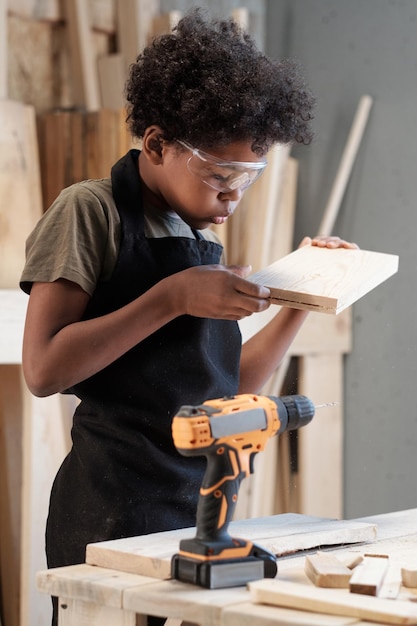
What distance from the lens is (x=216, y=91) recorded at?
5.36 ft

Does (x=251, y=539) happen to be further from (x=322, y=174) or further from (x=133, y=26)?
(x=322, y=174)

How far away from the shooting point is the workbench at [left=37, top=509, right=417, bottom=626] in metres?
1.16

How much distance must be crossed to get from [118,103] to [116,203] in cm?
176

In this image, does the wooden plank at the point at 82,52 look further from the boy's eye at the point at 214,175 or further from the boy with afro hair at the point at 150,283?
the boy's eye at the point at 214,175

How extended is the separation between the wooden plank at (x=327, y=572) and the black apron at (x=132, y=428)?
38 centimetres

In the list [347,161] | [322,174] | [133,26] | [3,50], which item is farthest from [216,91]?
[322,174]

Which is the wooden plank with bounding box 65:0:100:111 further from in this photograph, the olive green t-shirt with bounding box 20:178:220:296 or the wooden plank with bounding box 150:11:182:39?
the olive green t-shirt with bounding box 20:178:220:296

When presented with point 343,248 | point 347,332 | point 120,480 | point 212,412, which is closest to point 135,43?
point 347,332

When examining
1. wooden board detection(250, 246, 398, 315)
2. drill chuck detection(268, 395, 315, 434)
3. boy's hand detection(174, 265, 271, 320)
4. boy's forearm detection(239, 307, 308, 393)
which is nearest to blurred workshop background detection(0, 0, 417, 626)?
boy's forearm detection(239, 307, 308, 393)

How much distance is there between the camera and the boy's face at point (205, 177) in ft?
5.47

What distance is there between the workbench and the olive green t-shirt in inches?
19.3

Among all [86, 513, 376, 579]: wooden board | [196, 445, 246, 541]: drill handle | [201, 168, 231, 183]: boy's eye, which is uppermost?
[201, 168, 231, 183]: boy's eye

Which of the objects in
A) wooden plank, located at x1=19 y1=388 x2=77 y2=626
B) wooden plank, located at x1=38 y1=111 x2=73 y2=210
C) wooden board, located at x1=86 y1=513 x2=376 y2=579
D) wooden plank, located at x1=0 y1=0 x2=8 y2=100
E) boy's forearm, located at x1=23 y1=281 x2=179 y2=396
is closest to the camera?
wooden board, located at x1=86 y1=513 x2=376 y2=579

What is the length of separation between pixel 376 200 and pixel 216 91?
2.08 metres
